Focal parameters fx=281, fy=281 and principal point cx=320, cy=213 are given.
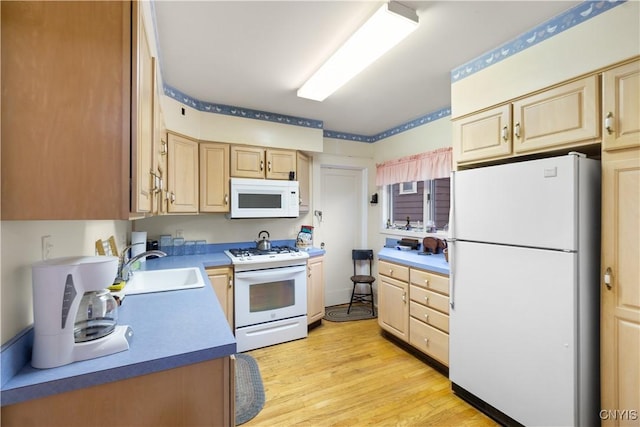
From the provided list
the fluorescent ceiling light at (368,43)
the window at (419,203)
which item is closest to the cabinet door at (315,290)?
the window at (419,203)

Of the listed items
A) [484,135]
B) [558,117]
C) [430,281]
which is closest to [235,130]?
[484,135]

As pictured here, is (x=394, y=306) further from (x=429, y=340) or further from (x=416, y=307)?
(x=429, y=340)

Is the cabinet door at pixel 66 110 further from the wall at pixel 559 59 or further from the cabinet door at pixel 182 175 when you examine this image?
the wall at pixel 559 59

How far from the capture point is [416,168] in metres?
3.29

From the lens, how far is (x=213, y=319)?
1277 mm

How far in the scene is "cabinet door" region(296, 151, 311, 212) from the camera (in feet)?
11.3

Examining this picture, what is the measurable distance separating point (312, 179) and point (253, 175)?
917mm

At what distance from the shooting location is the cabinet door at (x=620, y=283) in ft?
4.37

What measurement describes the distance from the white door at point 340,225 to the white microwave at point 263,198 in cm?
81

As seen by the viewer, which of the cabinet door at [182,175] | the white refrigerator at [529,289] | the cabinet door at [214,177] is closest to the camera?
the white refrigerator at [529,289]

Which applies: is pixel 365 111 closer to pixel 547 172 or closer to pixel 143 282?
pixel 547 172

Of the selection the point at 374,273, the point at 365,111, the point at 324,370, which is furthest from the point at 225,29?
the point at 374,273

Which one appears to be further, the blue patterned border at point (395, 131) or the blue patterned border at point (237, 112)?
the blue patterned border at point (395, 131)

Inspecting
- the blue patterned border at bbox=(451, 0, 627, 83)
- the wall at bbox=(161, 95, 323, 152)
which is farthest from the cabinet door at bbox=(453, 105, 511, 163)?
Answer: the wall at bbox=(161, 95, 323, 152)
